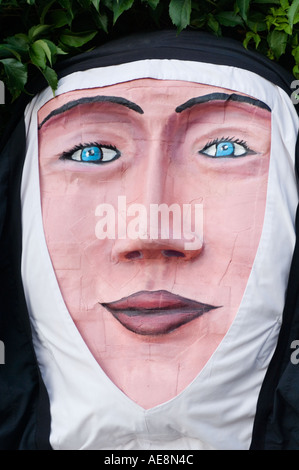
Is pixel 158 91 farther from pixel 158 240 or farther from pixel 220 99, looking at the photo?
pixel 158 240

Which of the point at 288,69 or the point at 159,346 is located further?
the point at 288,69

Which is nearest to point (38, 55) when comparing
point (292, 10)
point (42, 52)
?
point (42, 52)

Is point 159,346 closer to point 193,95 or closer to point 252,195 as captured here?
point 252,195

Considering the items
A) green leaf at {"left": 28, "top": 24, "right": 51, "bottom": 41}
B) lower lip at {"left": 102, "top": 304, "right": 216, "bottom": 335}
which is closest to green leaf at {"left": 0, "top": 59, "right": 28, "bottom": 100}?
green leaf at {"left": 28, "top": 24, "right": 51, "bottom": 41}

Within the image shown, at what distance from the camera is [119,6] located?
277cm

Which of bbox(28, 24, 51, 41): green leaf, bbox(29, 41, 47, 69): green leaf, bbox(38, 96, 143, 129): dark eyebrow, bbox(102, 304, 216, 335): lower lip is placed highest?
bbox(28, 24, 51, 41): green leaf

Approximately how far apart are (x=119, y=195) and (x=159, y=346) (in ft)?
1.67

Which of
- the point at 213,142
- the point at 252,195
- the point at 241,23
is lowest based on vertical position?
the point at 252,195

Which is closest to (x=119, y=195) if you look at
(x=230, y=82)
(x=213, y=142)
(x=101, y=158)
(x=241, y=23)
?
(x=101, y=158)

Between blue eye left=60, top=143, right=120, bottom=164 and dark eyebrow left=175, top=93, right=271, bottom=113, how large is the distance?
0.86 ft

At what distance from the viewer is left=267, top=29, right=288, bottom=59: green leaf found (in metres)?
2.80

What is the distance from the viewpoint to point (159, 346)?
2635mm

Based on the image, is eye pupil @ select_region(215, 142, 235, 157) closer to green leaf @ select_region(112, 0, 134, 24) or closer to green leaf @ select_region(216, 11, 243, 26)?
green leaf @ select_region(216, 11, 243, 26)

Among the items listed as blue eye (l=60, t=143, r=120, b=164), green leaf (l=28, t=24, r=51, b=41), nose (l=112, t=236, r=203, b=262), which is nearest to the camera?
nose (l=112, t=236, r=203, b=262)
